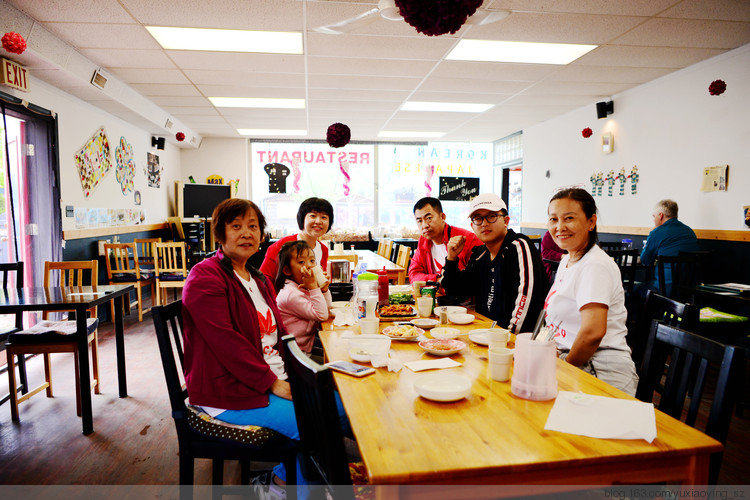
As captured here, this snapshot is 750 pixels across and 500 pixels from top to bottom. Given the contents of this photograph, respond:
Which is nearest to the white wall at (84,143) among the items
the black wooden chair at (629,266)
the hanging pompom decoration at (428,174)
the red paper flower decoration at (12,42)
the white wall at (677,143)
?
the red paper flower decoration at (12,42)

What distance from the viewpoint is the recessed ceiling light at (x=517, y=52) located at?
400cm

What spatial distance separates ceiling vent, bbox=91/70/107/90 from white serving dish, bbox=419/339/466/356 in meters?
4.54

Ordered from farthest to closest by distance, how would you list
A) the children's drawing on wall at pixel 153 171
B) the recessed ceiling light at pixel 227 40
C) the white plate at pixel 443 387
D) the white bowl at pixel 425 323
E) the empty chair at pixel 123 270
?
the children's drawing on wall at pixel 153 171 < the empty chair at pixel 123 270 < the recessed ceiling light at pixel 227 40 < the white bowl at pixel 425 323 < the white plate at pixel 443 387

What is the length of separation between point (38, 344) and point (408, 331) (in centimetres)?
232

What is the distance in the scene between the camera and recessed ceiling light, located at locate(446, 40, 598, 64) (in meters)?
4.00

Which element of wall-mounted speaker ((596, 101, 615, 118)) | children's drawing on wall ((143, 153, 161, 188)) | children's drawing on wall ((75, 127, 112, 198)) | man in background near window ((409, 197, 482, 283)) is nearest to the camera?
man in background near window ((409, 197, 482, 283))

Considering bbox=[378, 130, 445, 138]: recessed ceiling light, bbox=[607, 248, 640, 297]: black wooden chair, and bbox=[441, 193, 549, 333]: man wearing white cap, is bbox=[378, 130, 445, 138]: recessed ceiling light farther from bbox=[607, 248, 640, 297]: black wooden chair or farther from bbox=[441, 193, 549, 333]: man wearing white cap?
bbox=[441, 193, 549, 333]: man wearing white cap

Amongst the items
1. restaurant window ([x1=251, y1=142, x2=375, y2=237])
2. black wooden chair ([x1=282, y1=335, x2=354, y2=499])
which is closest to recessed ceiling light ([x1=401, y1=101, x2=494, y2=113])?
restaurant window ([x1=251, y1=142, x2=375, y2=237])

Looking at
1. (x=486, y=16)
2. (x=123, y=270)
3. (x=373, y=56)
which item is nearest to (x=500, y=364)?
(x=486, y=16)

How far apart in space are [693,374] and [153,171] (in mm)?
7806

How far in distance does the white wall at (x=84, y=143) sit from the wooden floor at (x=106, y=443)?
8.00ft

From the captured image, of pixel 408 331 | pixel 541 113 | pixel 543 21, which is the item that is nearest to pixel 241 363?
pixel 408 331

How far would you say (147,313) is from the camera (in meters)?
5.59

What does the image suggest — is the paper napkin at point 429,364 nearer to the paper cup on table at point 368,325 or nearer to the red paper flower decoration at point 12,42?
the paper cup on table at point 368,325
